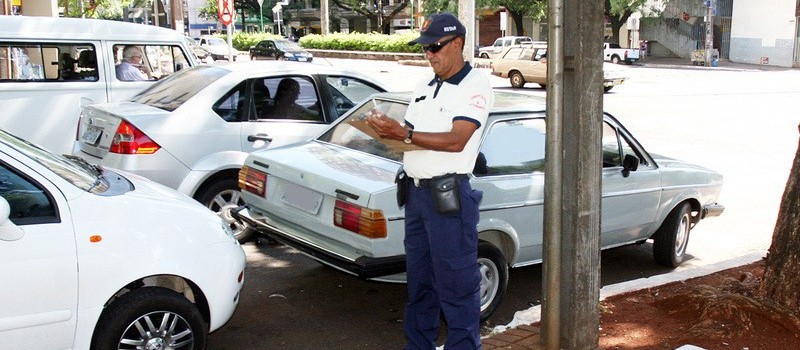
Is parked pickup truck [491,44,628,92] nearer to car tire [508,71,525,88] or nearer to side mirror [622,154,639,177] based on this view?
car tire [508,71,525,88]

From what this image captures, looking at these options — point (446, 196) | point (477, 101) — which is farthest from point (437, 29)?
point (446, 196)

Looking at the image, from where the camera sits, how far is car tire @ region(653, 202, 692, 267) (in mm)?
7172

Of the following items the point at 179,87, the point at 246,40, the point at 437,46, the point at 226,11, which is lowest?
the point at 246,40

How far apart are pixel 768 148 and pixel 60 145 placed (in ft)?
37.1

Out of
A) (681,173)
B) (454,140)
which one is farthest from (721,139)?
(454,140)

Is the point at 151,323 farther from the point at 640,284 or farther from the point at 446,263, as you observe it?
the point at 640,284

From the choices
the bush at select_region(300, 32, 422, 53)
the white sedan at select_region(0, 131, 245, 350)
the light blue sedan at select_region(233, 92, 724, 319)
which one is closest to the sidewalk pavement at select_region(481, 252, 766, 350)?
the light blue sedan at select_region(233, 92, 724, 319)

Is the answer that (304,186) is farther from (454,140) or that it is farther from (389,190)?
(454,140)

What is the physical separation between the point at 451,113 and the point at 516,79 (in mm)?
26487

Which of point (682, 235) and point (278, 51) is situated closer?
point (682, 235)

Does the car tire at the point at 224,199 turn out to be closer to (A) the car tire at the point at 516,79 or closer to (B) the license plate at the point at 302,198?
(B) the license plate at the point at 302,198

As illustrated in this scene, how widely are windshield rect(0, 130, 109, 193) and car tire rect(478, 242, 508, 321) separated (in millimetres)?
2444

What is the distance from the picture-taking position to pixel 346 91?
8.30 meters

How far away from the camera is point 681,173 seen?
7.12 meters
